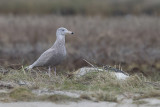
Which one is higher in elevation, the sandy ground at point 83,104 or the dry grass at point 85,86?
the dry grass at point 85,86

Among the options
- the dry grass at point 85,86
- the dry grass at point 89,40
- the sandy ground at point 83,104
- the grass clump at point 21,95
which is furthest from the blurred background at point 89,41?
the sandy ground at point 83,104

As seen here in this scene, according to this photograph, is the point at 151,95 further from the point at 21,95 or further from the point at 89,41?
the point at 89,41

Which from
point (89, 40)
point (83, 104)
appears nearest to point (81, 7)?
point (89, 40)

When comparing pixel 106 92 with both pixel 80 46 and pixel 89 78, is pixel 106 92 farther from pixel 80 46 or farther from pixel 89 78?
pixel 80 46

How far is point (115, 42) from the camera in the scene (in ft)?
45.0

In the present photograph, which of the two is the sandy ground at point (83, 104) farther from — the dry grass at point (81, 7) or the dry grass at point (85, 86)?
the dry grass at point (81, 7)

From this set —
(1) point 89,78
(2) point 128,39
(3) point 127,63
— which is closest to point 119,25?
(2) point 128,39

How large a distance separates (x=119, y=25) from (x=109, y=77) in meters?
8.95

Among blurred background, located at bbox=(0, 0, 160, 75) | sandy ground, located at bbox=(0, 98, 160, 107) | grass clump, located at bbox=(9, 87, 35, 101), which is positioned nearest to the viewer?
sandy ground, located at bbox=(0, 98, 160, 107)

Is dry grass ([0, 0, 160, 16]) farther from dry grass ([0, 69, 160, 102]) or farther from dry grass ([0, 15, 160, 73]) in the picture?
dry grass ([0, 69, 160, 102])

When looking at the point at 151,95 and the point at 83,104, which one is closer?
the point at 83,104

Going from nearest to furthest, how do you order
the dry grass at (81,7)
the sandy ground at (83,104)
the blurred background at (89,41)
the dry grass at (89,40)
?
1. the sandy ground at (83,104)
2. the blurred background at (89,41)
3. the dry grass at (89,40)
4. the dry grass at (81,7)

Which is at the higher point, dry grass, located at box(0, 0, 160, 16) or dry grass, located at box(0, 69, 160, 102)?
dry grass, located at box(0, 0, 160, 16)

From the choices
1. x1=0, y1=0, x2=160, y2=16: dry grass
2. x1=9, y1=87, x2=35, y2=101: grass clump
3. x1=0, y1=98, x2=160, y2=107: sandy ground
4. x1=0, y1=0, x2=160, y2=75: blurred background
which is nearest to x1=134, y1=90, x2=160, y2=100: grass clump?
x1=0, y1=98, x2=160, y2=107: sandy ground
